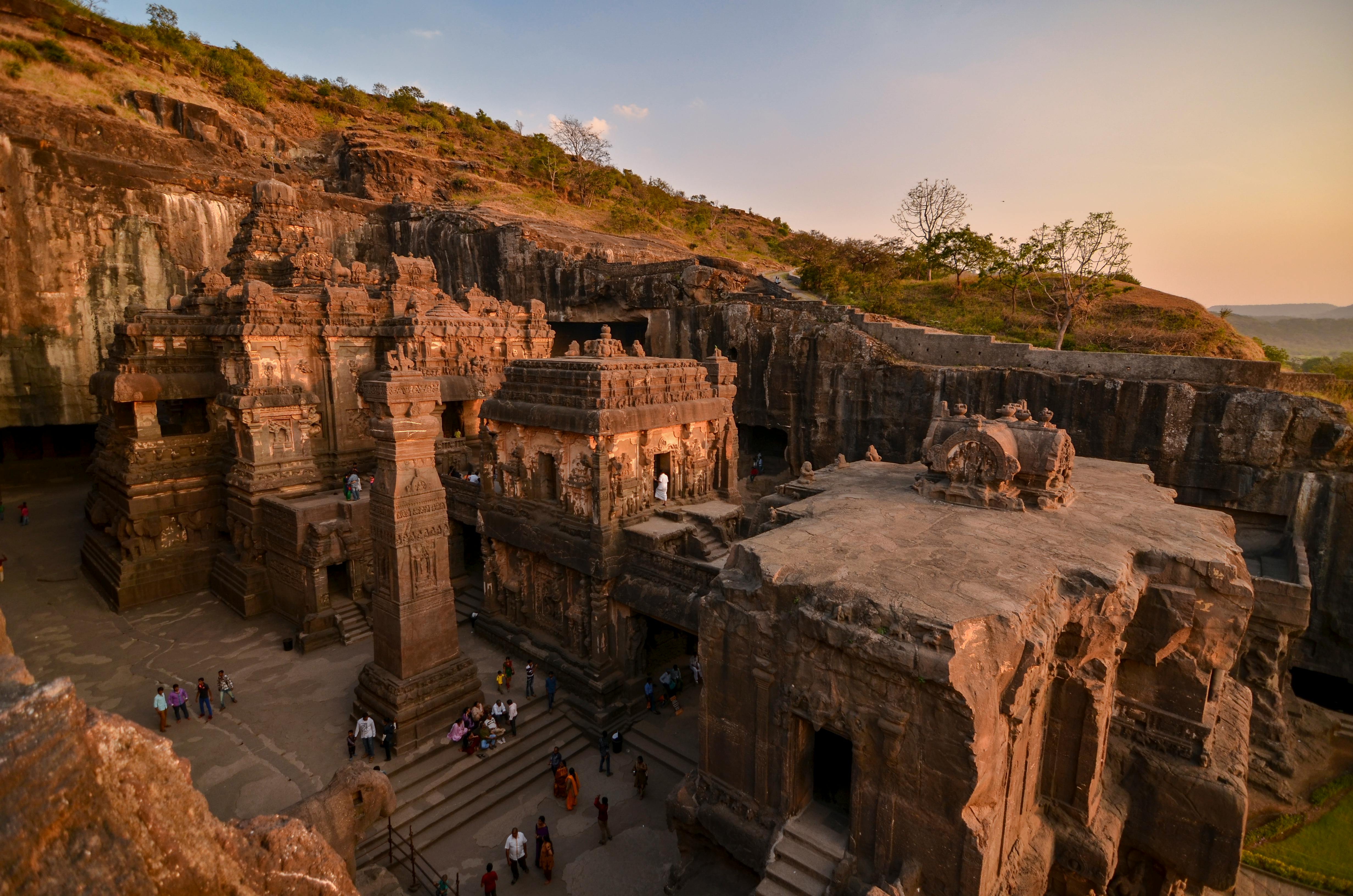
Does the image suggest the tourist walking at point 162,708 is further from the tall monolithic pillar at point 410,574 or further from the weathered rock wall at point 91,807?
the weathered rock wall at point 91,807

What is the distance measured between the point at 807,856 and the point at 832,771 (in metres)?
2.11

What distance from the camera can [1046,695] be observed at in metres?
8.66

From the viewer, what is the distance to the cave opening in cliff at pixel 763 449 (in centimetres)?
3042

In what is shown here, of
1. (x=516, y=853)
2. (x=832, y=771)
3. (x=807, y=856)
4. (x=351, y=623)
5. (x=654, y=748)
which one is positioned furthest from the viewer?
(x=351, y=623)

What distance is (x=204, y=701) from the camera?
13945 millimetres

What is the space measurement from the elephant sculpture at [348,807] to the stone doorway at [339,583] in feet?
38.6

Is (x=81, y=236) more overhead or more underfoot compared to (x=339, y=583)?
more overhead

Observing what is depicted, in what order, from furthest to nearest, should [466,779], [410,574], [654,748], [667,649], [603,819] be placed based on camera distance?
1. [667,649]
2. [654,748]
3. [466,779]
4. [410,574]
5. [603,819]

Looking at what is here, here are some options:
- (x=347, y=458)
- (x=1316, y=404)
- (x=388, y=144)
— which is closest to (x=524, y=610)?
(x=347, y=458)

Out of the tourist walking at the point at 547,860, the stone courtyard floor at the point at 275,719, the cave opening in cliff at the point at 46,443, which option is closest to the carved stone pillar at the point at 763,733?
the stone courtyard floor at the point at 275,719

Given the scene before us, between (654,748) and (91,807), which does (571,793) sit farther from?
(91,807)

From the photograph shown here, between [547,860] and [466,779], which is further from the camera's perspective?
[466,779]

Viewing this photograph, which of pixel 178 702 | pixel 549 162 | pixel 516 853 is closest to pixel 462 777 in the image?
pixel 516 853

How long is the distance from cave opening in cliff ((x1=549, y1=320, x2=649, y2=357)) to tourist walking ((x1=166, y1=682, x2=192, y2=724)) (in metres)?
24.4
